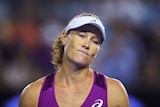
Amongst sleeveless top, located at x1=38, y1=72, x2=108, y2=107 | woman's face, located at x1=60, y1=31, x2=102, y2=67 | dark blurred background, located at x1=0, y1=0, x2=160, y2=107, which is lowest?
sleeveless top, located at x1=38, y1=72, x2=108, y2=107

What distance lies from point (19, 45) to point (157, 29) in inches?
93.1

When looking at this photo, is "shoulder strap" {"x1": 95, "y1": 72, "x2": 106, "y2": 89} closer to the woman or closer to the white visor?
the woman

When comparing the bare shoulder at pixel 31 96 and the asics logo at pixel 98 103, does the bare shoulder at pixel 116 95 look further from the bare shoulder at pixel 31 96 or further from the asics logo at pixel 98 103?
the bare shoulder at pixel 31 96

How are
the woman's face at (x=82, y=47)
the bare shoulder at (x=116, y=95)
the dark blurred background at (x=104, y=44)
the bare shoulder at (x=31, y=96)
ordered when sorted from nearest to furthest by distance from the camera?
1. the woman's face at (x=82, y=47)
2. the bare shoulder at (x=116, y=95)
3. the bare shoulder at (x=31, y=96)
4. the dark blurred background at (x=104, y=44)

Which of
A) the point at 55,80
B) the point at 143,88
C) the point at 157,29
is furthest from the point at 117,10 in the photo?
the point at 55,80

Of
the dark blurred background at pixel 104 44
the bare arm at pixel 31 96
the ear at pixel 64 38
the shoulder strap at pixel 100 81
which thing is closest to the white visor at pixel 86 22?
the ear at pixel 64 38

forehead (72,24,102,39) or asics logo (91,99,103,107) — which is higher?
forehead (72,24,102,39)

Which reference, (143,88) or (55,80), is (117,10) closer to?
(143,88)

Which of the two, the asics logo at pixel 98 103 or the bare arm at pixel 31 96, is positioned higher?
the bare arm at pixel 31 96

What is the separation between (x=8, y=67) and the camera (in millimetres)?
8789

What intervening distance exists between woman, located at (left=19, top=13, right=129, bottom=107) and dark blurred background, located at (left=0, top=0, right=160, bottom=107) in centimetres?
234

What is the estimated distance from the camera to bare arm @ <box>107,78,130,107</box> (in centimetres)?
494

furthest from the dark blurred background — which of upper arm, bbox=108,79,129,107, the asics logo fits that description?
the asics logo

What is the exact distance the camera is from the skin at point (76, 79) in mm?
4867
